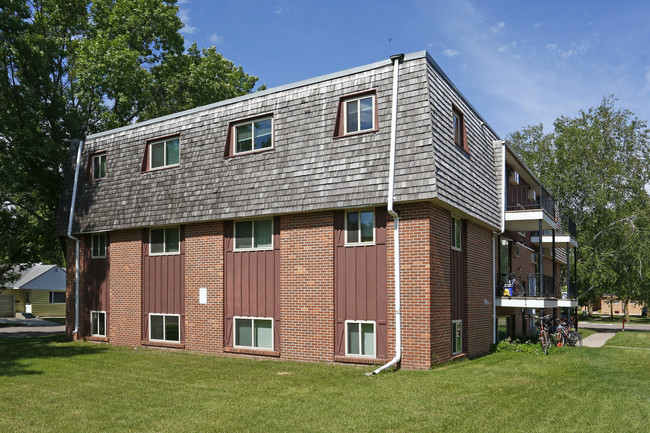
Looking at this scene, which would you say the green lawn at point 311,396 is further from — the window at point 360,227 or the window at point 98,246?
the window at point 98,246

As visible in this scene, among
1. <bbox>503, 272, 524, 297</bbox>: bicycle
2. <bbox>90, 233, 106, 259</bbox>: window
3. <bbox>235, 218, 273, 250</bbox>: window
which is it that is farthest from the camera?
<bbox>90, 233, 106, 259</bbox>: window

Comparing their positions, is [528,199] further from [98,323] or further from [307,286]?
[98,323]

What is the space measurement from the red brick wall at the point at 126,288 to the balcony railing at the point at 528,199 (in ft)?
43.5

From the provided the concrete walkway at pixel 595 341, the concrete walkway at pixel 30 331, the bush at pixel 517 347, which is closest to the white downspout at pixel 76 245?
the concrete walkway at pixel 30 331

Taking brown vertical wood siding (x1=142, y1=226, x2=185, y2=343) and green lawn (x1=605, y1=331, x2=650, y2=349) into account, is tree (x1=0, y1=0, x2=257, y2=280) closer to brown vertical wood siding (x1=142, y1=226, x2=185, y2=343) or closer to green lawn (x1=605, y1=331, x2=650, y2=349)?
brown vertical wood siding (x1=142, y1=226, x2=185, y2=343)

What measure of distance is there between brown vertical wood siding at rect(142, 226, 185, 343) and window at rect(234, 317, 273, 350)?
229cm

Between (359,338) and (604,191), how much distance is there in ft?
98.4

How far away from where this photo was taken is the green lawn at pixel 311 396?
8562 mm

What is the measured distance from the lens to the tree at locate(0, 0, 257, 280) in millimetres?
22344

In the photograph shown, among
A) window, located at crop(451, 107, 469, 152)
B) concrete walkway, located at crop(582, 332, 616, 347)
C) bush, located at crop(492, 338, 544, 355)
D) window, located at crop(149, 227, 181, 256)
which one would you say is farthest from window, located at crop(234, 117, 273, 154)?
concrete walkway, located at crop(582, 332, 616, 347)

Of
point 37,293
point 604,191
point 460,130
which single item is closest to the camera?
point 460,130

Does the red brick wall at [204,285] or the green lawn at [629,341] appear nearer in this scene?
the red brick wall at [204,285]

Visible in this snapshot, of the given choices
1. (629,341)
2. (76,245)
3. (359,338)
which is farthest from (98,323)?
(629,341)

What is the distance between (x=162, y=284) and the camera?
725 inches
